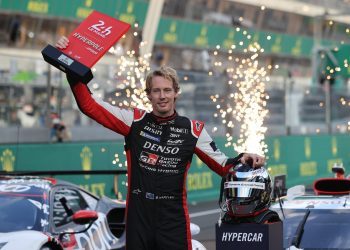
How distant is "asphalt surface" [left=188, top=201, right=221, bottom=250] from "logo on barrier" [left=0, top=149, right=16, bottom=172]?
9.77ft

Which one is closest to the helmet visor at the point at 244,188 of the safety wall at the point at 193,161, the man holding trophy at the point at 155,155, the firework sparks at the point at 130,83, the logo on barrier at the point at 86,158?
the man holding trophy at the point at 155,155

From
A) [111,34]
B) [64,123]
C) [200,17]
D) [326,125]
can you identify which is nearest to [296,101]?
[326,125]

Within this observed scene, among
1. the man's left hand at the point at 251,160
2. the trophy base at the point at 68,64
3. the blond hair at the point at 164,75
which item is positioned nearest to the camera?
the trophy base at the point at 68,64

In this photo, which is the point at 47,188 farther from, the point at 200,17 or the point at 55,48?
the point at 200,17

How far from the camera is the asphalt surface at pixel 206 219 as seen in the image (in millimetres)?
13152

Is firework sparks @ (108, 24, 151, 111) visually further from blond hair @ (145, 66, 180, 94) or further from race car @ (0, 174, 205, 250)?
blond hair @ (145, 66, 180, 94)

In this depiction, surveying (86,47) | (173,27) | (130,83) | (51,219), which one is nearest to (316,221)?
(51,219)

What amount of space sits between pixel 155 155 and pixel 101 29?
815 millimetres

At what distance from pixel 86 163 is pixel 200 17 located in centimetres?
2360

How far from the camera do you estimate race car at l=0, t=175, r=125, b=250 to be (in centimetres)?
834

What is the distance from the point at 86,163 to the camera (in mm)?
16578

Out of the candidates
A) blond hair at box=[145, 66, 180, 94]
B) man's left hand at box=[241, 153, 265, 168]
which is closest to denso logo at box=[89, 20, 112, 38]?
blond hair at box=[145, 66, 180, 94]

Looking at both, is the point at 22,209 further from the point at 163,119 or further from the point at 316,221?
the point at 163,119

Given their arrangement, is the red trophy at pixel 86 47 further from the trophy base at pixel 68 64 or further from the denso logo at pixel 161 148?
the denso logo at pixel 161 148
